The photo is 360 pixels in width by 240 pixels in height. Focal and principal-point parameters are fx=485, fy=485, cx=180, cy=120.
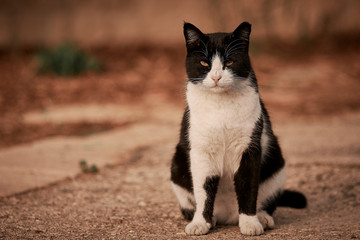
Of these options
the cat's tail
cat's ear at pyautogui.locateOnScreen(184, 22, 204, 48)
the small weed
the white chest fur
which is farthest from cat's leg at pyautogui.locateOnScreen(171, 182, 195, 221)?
the small weed

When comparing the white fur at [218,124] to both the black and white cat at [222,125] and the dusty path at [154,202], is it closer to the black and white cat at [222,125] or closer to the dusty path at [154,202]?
the black and white cat at [222,125]

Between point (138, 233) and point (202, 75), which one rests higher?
point (202, 75)

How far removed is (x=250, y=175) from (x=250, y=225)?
308 mm

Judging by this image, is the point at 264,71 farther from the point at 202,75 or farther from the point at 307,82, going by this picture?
the point at 202,75

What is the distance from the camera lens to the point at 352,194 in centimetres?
396

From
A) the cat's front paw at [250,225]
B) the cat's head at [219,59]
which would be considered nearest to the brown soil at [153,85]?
the cat's head at [219,59]

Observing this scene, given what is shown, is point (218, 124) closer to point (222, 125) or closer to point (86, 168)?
point (222, 125)

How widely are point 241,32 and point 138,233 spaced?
1.42 metres

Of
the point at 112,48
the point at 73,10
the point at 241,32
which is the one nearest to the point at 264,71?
the point at 112,48

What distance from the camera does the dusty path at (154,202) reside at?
10.1ft

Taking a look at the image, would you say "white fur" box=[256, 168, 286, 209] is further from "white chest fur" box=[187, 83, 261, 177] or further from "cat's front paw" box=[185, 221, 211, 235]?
"cat's front paw" box=[185, 221, 211, 235]

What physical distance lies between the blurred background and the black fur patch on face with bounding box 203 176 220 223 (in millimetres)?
3593

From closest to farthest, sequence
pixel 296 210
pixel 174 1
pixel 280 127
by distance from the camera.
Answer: pixel 296 210 < pixel 280 127 < pixel 174 1

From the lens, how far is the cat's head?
2924 millimetres
